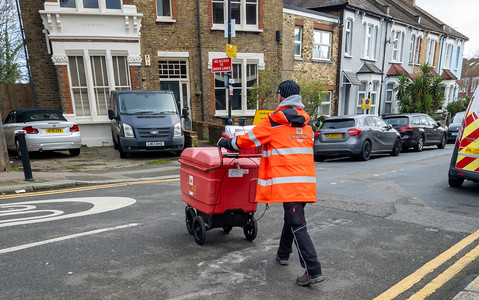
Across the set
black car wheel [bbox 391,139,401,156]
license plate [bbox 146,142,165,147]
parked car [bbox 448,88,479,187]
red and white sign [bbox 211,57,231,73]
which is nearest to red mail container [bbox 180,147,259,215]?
parked car [bbox 448,88,479,187]

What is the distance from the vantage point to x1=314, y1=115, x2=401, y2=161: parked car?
440 inches

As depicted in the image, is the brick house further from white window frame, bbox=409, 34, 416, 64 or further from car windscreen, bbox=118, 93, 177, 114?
white window frame, bbox=409, 34, 416, 64

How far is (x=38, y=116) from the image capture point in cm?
1049

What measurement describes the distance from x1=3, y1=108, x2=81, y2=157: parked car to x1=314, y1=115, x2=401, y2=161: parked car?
8015mm

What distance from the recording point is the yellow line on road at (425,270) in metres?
3.10

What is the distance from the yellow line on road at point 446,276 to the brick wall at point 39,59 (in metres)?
14.1

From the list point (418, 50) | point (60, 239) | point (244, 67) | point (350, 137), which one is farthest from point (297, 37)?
point (60, 239)

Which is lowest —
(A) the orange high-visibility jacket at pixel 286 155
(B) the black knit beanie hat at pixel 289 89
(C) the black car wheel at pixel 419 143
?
(C) the black car wheel at pixel 419 143

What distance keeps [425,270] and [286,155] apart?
6.44ft

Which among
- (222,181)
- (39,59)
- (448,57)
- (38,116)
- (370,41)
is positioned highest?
(370,41)

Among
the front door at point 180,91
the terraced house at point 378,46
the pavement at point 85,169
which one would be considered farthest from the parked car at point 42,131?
the terraced house at point 378,46

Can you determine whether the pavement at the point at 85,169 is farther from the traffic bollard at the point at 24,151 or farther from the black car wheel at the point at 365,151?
the black car wheel at the point at 365,151

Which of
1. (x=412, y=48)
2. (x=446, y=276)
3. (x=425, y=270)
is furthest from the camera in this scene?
(x=412, y=48)

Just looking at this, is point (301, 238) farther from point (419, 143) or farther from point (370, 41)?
point (370, 41)
